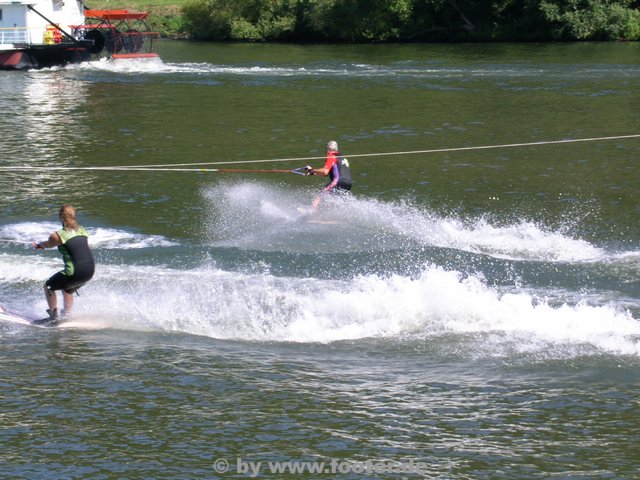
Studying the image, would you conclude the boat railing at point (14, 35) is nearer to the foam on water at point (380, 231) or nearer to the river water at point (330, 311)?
the river water at point (330, 311)

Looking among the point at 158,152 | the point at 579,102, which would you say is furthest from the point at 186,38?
the point at 158,152

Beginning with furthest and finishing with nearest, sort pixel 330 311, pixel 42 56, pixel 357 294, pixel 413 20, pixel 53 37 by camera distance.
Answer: pixel 413 20, pixel 53 37, pixel 42 56, pixel 357 294, pixel 330 311

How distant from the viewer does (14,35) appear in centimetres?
5469

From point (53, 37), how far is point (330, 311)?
45.4 meters

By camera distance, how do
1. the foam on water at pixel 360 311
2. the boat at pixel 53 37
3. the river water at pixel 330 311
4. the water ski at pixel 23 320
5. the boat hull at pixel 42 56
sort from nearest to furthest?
the river water at pixel 330 311 → the foam on water at pixel 360 311 → the water ski at pixel 23 320 → the boat hull at pixel 42 56 → the boat at pixel 53 37

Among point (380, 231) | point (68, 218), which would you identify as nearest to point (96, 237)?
point (380, 231)

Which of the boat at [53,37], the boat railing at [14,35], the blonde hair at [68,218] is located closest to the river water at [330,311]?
the blonde hair at [68,218]

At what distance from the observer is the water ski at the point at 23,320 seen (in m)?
14.1

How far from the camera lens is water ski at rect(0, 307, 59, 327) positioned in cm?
1407

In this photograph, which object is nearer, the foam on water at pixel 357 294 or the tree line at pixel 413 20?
the foam on water at pixel 357 294

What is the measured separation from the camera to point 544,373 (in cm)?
1209

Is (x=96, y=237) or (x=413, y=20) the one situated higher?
(x=413, y=20)

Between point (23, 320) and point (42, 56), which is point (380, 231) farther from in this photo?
point (42, 56)

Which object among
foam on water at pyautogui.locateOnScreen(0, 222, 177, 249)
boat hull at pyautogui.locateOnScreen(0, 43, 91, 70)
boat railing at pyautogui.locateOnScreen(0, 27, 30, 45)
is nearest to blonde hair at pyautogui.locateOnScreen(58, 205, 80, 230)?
foam on water at pyautogui.locateOnScreen(0, 222, 177, 249)
